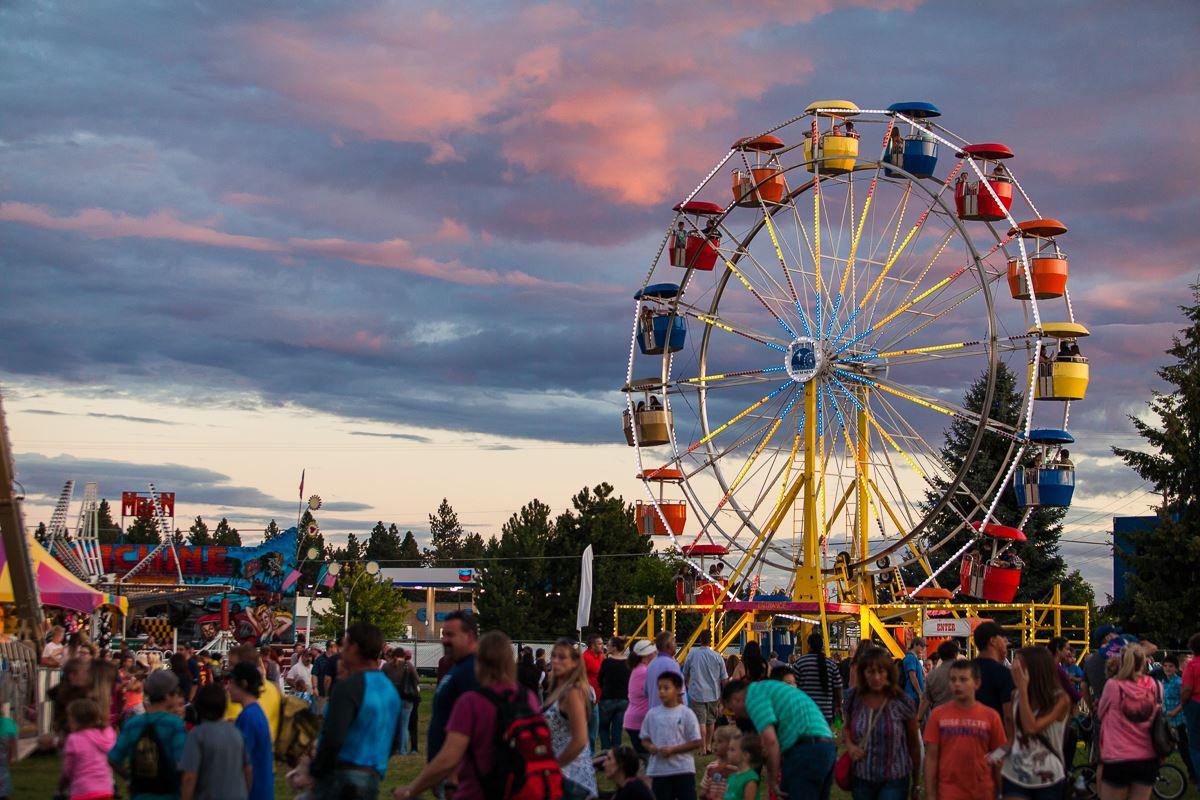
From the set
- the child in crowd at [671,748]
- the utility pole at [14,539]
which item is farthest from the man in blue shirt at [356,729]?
the utility pole at [14,539]

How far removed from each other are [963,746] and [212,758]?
13.9ft

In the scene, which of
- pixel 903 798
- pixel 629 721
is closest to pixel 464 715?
pixel 903 798

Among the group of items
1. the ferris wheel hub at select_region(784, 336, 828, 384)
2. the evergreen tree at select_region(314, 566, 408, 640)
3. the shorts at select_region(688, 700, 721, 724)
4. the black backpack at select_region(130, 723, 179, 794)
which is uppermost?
the ferris wheel hub at select_region(784, 336, 828, 384)

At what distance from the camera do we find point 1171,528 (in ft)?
116

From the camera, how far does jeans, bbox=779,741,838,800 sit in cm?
955

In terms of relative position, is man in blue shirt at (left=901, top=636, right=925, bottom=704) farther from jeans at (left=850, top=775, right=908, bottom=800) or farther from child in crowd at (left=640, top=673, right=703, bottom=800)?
jeans at (left=850, top=775, right=908, bottom=800)

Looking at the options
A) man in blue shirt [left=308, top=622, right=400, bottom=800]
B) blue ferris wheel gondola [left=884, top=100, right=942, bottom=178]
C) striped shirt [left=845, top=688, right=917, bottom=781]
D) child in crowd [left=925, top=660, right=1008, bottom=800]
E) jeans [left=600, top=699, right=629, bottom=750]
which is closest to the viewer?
man in blue shirt [left=308, top=622, right=400, bottom=800]

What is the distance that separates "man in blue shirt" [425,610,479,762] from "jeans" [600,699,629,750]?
8.44m

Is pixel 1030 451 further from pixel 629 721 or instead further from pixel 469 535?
pixel 469 535

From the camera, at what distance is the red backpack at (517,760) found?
22.0ft

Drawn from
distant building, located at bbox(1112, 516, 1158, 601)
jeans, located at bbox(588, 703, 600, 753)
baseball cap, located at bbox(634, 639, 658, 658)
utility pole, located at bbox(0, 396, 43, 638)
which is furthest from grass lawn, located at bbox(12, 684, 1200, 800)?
Result: distant building, located at bbox(1112, 516, 1158, 601)

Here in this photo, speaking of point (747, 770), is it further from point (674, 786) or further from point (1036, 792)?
point (1036, 792)

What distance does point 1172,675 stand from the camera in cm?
1620

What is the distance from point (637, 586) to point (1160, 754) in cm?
6705
